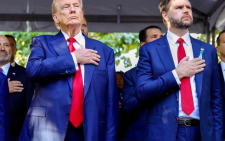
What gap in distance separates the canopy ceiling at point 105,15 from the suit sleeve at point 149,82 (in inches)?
144

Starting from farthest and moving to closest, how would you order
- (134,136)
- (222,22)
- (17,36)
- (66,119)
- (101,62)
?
(17,36) → (222,22) → (134,136) → (101,62) → (66,119)

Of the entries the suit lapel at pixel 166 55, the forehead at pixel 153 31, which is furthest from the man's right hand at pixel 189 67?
the forehead at pixel 153 31

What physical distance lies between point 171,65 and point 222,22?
3281 millimetres

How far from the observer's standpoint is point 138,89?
3467 mm

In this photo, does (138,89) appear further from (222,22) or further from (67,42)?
(222,22)

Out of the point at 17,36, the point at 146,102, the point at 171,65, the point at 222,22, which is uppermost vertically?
the point at 17,36

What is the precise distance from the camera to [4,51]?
5.82 meters

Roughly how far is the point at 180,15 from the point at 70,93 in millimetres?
1151

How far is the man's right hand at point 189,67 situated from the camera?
335 cm

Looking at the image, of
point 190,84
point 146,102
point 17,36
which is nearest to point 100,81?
point 146,102

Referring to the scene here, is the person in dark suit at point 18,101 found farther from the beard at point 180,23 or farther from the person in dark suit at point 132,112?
the beard at point 180,23

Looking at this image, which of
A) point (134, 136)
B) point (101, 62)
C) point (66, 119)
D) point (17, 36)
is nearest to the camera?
point (66, 119)

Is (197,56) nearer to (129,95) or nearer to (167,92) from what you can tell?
(167,92)

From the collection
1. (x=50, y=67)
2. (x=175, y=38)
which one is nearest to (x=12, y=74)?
(x=50, y=67)
